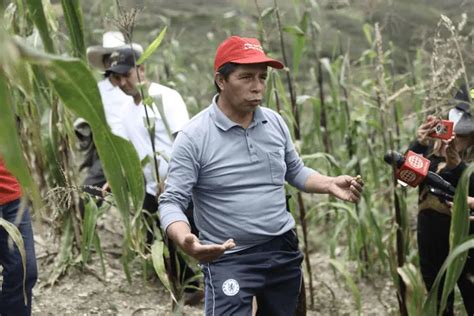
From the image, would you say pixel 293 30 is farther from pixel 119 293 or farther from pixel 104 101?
pixel 119 293

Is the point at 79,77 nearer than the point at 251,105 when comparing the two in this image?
Yes

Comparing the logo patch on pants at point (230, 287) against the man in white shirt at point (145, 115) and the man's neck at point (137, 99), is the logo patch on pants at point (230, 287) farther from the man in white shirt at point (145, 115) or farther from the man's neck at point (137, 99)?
the man's neck at point (137, 99)

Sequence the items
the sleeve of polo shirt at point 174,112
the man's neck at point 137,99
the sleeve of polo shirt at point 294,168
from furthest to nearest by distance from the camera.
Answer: the man's neck at point 137,99, the sleeve of polo shirt at point 174,112, the sleeve of polo shirt at point 294,168

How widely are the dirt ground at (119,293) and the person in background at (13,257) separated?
2.01 ft

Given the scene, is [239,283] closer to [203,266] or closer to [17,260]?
[203,266]

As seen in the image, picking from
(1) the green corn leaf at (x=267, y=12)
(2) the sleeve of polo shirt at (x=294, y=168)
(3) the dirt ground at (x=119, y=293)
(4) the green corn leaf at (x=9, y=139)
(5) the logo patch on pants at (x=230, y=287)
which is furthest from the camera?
(3) the dirt ground at (x=119, y=293)

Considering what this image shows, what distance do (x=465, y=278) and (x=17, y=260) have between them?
1.63 meters

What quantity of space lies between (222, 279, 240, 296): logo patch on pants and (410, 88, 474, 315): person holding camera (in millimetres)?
848

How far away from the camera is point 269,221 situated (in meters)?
2.42

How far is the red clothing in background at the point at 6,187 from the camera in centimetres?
265

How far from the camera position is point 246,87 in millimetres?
2383

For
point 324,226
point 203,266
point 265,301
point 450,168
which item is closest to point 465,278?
point 450,168

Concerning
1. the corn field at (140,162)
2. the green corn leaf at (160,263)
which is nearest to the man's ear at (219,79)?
the corn field at (140,162)

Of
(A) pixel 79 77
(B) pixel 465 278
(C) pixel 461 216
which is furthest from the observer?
(B) pixel 465 278
